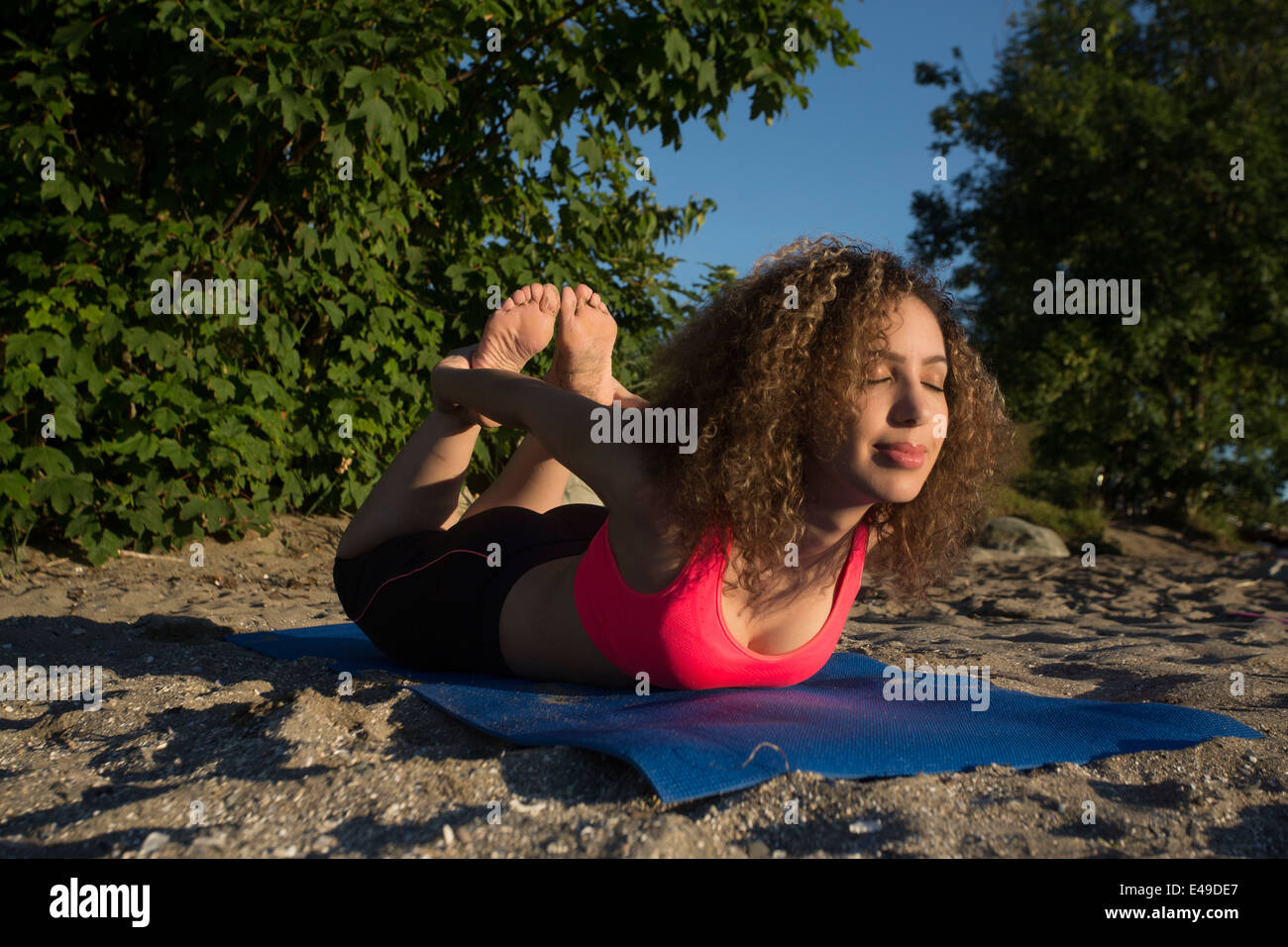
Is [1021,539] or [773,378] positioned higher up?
[773,378]

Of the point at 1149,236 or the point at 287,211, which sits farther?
the point at 1149,236

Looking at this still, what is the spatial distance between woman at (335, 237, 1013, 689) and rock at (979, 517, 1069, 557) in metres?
5.76

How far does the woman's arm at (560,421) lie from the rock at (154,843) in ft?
3.35

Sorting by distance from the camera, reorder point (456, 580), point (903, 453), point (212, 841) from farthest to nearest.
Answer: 1. point (456, 580)
2. point (903, 453)
3. point (212, 841)

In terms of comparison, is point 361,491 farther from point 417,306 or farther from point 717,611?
point 717,611

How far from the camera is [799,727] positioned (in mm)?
1957

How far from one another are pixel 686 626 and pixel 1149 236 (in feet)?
32.9

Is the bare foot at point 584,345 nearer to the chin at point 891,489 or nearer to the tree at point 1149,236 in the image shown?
the chin at point 891,489

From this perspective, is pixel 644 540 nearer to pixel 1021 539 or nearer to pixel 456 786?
pixel 456 786

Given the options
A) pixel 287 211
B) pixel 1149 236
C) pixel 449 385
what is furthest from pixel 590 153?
pixel 1149 236

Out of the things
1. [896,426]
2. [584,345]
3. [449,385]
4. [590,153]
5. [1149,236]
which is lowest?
[896,426]

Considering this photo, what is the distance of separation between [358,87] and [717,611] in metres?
3.05

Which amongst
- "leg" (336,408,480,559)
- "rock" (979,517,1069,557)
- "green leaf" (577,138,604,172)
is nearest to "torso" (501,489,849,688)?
"leg" (336,408,480,559)

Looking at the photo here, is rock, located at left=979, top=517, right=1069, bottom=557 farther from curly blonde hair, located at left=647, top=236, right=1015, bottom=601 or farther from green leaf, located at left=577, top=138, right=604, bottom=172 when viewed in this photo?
curly blonde hair, located at left=647, top=236, right=1015, bottom=601
